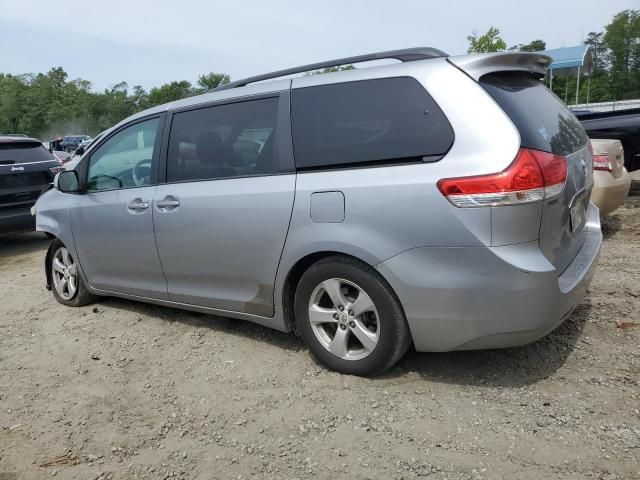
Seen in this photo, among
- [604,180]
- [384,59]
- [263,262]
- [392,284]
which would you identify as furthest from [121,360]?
[604,180]

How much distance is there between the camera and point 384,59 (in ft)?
10.4

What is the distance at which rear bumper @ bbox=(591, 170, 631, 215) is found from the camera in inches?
219

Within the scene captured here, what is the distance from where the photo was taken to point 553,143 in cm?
290

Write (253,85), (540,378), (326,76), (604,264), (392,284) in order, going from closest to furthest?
(392,284) → (540,378) → (326,76) → (253,85) → (604,264)

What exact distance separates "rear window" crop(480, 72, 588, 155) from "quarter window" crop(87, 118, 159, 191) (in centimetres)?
246

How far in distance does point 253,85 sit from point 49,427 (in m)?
2.39

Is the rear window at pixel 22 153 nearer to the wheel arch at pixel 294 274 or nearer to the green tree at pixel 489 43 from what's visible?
the wheel arch at pixel 294 274

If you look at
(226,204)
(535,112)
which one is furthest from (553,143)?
(226,204)

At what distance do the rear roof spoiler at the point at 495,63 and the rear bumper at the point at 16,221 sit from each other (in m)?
6.46

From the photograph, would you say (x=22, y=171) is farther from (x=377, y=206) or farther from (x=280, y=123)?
(x=377, y=206)

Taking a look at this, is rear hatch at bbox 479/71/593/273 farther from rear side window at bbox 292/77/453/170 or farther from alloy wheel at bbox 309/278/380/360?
alloy wheel at bbox 309/278/380/360

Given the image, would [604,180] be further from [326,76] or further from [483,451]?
[483,451]

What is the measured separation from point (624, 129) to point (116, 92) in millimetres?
85563

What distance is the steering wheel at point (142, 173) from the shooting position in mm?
4047
